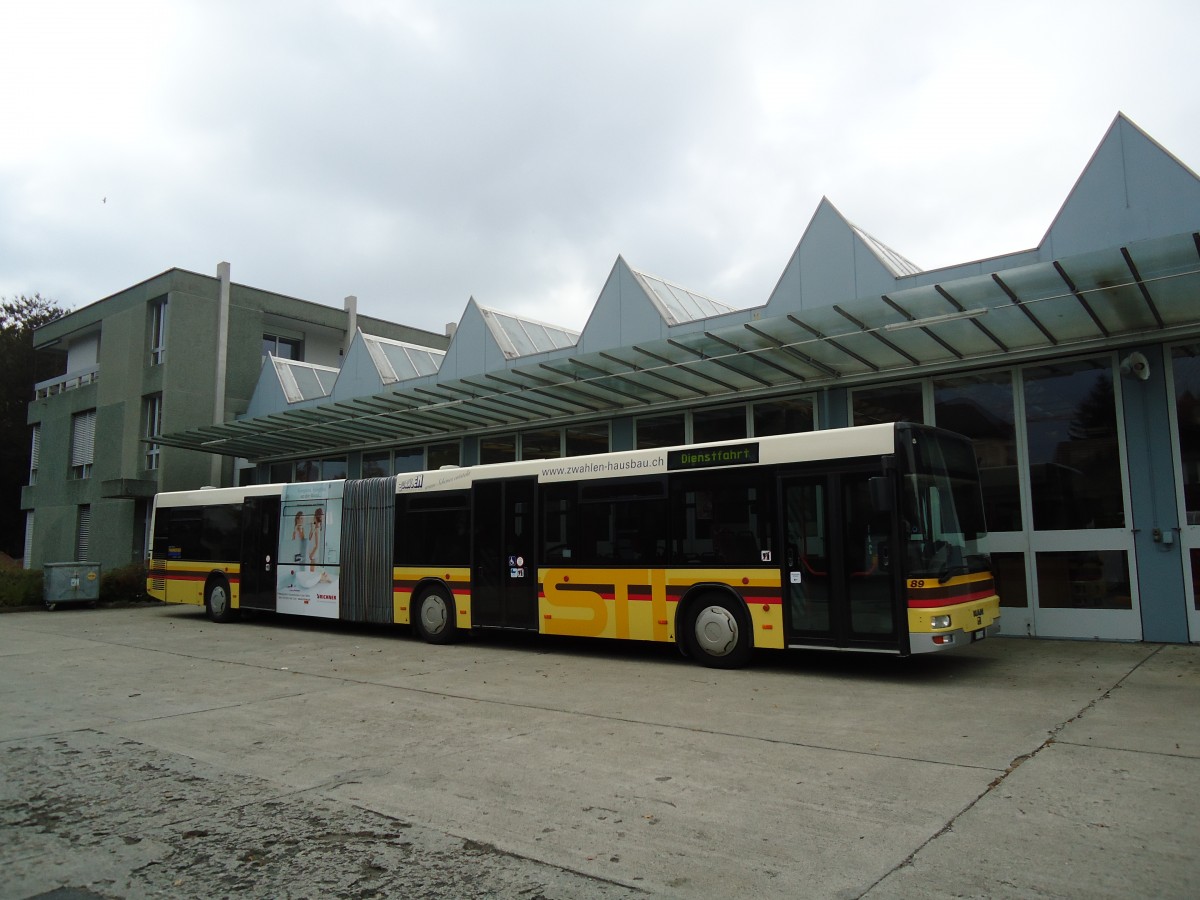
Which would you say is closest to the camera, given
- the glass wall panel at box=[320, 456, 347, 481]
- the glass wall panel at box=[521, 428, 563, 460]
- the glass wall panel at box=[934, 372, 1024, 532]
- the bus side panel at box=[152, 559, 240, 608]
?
the glass wall panel at box=[934, 372, 1024, 532]

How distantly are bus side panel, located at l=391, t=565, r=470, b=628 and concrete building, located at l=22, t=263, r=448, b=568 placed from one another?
16.3 meters

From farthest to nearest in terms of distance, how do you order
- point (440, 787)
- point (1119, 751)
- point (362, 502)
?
point (362, 502), point (1119, 751), point (440, 787)

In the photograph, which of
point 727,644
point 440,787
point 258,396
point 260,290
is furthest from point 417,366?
point 440,787

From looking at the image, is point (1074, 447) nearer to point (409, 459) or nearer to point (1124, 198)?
point (1124, 198)

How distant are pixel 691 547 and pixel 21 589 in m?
20.3

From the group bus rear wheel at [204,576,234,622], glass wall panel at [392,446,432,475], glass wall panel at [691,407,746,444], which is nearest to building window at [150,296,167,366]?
glass wall panel at [392,446,432,475]

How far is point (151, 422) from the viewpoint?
96.7 ft

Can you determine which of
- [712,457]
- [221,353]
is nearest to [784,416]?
[712,457]

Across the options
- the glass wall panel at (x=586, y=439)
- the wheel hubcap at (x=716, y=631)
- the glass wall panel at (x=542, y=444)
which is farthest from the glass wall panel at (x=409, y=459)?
the wheel hubcap at (x=716, y=631)

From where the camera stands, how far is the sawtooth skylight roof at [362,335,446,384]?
23.7m

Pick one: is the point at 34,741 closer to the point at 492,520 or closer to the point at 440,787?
the point at 440,787

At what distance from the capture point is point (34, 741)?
23.1 ft

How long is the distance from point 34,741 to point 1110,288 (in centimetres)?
1220

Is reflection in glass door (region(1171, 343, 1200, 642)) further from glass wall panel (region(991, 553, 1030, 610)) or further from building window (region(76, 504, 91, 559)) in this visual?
building window (region(76, 504, 91, 559))
